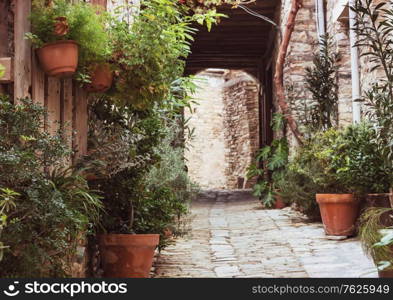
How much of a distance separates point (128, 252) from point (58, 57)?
4.98 feet

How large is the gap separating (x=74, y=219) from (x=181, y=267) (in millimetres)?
2048

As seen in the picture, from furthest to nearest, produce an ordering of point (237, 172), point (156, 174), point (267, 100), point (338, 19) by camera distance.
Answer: point (237, 172), point (267, 100), point (338, 19), point (156, 174)

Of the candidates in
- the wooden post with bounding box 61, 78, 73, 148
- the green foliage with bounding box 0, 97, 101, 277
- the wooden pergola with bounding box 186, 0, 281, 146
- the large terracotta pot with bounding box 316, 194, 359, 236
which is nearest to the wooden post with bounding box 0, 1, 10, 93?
the green foliage with bounding box 0, 97, 101, 277

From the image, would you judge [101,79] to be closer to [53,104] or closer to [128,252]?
[53,104]

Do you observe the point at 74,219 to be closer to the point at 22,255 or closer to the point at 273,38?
the point at 22,255

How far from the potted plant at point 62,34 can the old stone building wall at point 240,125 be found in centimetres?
1376

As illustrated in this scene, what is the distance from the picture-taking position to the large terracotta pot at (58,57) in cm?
315

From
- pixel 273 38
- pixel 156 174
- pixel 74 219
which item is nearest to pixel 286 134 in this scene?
pixel 273 38

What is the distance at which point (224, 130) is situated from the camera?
66.4 ft

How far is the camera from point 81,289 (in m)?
2.54

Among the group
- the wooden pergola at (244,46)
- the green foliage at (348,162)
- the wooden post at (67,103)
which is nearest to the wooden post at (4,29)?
the wooden post at (67,103)

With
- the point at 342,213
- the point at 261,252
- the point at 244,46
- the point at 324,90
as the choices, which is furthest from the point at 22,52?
the point at 244,46

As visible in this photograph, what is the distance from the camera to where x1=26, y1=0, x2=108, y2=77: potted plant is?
313cm

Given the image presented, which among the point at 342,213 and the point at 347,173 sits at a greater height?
the point at 347,173
